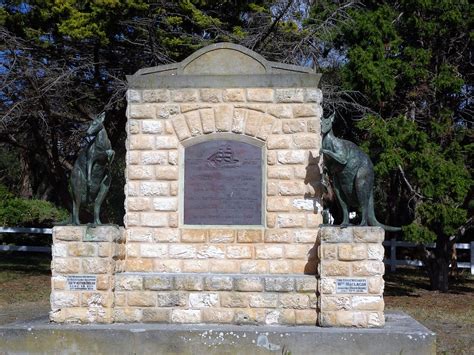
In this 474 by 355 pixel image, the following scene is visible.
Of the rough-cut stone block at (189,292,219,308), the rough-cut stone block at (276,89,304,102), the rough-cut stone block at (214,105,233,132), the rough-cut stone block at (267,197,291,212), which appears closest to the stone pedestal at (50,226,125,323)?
the rough-cut stone block at (189,292,219,308)

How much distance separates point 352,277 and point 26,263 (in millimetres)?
18153

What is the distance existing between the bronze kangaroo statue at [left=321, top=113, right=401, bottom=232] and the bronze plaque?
0.99m

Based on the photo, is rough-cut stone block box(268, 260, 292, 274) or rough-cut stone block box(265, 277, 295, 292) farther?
rough-cut stone block box(268, 260, 292, 274)

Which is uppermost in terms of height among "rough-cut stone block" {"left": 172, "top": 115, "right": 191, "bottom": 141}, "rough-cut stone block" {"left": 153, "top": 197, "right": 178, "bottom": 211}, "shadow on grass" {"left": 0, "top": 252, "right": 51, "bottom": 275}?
"rough-cut stone block" {"left": 172, "top": 115, "right": 191, "bottom": 141}

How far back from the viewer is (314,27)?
18344 millimetres

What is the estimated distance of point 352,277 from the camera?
29.0ft

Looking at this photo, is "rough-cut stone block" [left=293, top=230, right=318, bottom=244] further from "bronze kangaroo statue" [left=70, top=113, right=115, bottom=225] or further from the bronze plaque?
"bronze kangaroo statue" [left=70, top=113, right=115, bottom=225]

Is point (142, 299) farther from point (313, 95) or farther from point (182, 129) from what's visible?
point (313, 95)

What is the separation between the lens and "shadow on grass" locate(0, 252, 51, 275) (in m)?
22.3

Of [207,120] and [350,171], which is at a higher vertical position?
[207,120]

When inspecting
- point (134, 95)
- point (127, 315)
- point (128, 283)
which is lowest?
point (127, 315)

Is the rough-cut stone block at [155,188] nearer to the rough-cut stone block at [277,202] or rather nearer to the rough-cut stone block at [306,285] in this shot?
the rough-cut stone block at [277,202]

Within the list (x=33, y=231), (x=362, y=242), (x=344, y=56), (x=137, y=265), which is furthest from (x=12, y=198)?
(x=362, y=242)

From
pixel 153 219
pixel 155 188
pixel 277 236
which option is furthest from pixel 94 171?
pixel 277 236
